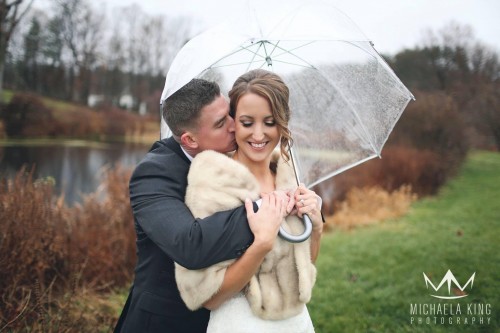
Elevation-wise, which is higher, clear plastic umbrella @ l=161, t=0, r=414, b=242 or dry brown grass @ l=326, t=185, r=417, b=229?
clear plastic umbrella @ l=161, t=0, r=414, b=242

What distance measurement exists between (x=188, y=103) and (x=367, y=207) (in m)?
10.7

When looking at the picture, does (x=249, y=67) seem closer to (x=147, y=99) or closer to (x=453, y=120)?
(x=453, y=120)

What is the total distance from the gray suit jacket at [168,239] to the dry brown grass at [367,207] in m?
9.27

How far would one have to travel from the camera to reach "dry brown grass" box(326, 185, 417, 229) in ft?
36.0

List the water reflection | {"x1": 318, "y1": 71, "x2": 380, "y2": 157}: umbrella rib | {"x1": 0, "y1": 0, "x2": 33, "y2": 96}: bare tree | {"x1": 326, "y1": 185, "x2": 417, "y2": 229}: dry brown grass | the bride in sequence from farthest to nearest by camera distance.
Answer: the water reflection, {"x1": 326, "y1": 185, "x2": 417, "y2": 229}: dry brown grass, {"x1": 0, "y1": 0, "x2": 33, "y2": 96}: bare tree, {"x1": 318, "y1": 71, "x2": 380, "y2": 157}: umbrella rib, the bride

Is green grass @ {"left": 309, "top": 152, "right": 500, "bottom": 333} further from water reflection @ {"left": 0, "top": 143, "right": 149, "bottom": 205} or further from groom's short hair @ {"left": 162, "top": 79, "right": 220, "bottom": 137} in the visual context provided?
water reflection @ {"left": 0, "top": 143, "right": 149, "bottom": 205}

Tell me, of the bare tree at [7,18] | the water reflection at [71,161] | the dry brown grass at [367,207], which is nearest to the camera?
the bare tree at [7,18]

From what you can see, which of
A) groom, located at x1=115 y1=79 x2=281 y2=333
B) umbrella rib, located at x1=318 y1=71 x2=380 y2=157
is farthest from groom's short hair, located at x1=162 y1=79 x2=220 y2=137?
umbrella rib, located at x1=318 y1=71 x2=380 y2=157

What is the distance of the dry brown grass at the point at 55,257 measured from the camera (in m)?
3.58

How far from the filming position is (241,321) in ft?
6.10

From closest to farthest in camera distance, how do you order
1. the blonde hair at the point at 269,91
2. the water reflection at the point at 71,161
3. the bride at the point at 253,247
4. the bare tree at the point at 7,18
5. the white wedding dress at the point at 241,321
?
the bride at the point at 253,247, the white wedding dress at the point at 241,321, the blonde hair at the point at 269,91, the bare tree at the point at 7,18, the water reflection at the point at 71,161

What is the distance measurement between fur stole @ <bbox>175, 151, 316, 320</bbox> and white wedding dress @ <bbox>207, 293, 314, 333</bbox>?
1.5 inches

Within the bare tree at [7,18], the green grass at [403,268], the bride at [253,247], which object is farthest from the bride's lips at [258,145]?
the bare tree at [7,18]

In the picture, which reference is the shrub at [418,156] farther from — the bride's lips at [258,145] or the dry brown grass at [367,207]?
the bride's lips at [258,145]
